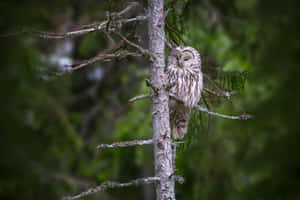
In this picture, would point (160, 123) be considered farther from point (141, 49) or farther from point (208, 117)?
point (208, 117)

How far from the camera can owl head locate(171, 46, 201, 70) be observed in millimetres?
3829

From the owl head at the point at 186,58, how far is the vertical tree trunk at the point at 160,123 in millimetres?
909

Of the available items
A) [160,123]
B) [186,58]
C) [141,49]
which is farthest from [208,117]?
[141,49]

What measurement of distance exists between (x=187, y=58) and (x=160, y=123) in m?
1.21

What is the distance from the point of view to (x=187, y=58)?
12.8 feet

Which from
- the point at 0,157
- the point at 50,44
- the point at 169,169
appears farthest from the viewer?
the point at 50,44

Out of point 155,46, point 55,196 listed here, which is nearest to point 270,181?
point 55,196

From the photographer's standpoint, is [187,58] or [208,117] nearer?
[208,117]

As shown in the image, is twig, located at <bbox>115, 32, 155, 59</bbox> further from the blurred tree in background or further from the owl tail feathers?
the owl tail feathers

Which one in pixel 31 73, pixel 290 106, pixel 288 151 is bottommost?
pixel 288 151

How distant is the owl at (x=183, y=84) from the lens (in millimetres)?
3582

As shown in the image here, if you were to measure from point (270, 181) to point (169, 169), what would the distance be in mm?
3257

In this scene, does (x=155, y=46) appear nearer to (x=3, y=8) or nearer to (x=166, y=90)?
(x=166, y=90)

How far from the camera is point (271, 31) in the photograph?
5.90m
